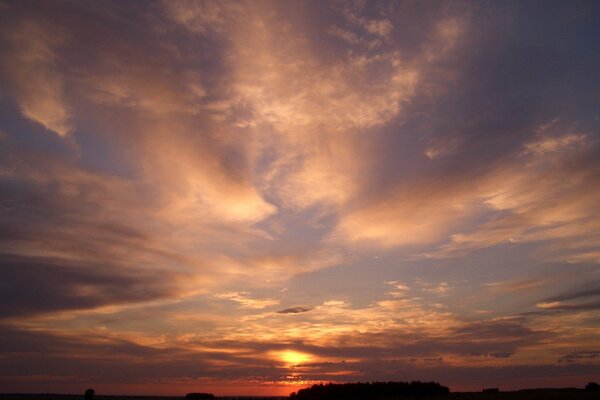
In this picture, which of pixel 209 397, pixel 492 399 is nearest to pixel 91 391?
pixel 209 397

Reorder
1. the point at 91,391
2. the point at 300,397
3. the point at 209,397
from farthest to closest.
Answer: the point at 209,397, the point at 91,391, the point at 300,397

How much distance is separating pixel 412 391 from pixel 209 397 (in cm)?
8108

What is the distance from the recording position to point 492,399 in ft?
272

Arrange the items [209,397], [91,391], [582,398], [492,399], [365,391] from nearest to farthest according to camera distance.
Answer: [582,398], [492,399], [365,391], [91,391], [209,397]

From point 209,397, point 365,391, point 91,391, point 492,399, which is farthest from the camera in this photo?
point 209,397

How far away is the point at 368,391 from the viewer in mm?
94125

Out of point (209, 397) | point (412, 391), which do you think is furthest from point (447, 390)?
point (209, 397)

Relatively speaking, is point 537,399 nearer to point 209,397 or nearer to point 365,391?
point 365,391

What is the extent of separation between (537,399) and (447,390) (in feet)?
91.0

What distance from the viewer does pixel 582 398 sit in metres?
75.4

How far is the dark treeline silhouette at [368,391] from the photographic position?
93.4m

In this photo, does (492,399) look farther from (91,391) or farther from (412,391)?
(91,391)

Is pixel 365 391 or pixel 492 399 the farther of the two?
pixel 365 391

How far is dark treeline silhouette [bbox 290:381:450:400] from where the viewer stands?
93.4 m
